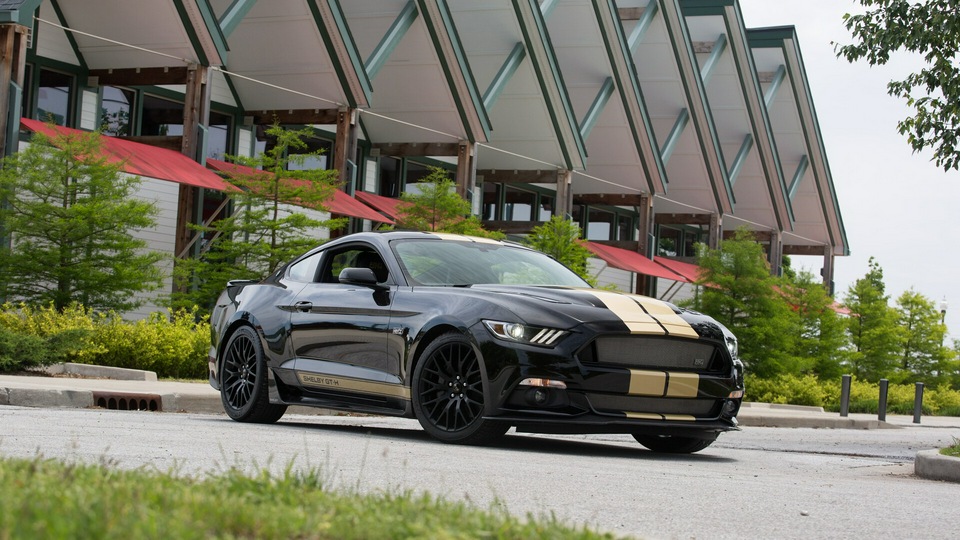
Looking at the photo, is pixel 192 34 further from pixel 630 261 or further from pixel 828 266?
pixel 828 266

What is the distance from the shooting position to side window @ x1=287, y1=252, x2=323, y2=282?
10484mm

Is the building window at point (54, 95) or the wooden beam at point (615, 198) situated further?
the wooden beam at point (615, 198)

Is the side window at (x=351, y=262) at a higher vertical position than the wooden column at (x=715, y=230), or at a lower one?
lower

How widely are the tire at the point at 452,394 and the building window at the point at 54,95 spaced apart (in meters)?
18.9

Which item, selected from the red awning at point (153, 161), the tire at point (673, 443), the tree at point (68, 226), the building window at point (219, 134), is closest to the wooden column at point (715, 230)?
the building window at point (219, 134)

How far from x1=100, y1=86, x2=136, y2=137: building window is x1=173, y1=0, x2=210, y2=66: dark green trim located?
3816 millimetres

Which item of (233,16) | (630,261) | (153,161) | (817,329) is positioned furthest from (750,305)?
(153,161)

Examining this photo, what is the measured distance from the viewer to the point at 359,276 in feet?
30.5

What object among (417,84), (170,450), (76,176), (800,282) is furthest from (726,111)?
(170,450)

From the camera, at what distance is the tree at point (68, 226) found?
1889 cm

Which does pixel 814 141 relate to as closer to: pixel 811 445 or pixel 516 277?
pixel 811 445

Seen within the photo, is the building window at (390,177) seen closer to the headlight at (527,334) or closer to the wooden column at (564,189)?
the wooden column at (564,189)

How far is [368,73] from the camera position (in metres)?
27.8

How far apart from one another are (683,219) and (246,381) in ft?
119
